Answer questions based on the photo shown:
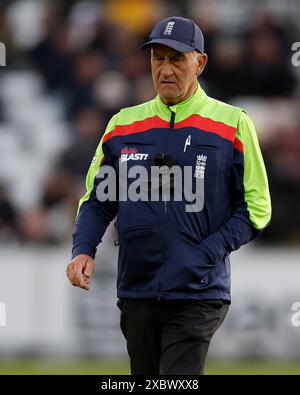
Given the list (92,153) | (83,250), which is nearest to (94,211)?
(83,250)

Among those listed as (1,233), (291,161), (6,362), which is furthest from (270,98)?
(6,362)

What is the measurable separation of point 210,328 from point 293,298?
252 inches

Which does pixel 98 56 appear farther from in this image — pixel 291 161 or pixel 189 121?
pixel 189 121

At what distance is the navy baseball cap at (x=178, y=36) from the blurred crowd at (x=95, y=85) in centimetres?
679

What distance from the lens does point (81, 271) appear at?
20.9 feet

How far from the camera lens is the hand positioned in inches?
248

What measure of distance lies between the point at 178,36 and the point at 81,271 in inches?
54.5

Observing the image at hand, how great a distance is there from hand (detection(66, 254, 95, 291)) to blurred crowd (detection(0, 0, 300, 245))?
21.6ft

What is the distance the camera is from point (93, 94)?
14508 mm

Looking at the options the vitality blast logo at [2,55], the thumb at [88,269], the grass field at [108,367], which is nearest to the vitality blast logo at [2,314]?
the grass field at [108,367]

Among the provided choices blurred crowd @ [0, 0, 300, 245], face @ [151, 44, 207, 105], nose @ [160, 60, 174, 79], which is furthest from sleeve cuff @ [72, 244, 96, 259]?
blurred crowd @ [0, 0, 300, 245]

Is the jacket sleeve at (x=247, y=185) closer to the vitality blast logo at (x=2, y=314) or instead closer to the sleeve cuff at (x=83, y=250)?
the sleeve cuff at (x=83, y=250)

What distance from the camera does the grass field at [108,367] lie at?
38.6 ft

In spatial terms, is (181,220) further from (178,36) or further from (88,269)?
(178,36)
